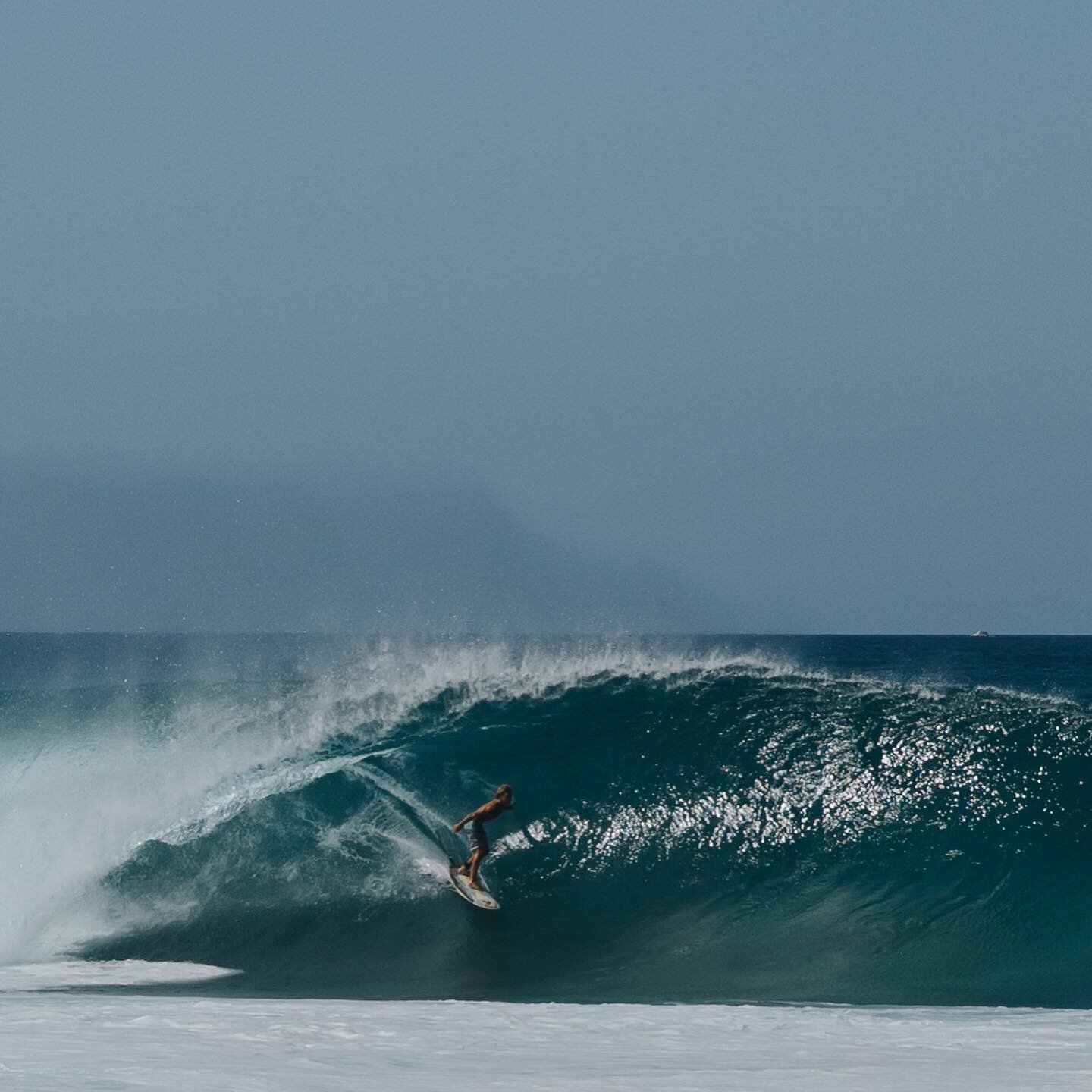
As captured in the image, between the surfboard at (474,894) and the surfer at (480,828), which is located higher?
the surfer at (480,828)

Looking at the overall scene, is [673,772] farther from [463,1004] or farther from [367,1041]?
[367,1041]

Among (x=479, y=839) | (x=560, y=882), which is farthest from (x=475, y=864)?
(x=560, y=882)

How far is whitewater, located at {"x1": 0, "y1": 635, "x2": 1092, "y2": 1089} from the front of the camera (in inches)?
316

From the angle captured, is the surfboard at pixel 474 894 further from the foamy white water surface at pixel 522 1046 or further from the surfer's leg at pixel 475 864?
the foamy white water surface at pixel 522 1046

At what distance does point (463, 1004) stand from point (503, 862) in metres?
4.16

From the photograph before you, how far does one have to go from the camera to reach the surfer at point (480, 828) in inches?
518

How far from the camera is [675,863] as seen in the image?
13.9 meters

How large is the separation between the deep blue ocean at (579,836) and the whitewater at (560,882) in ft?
0.14

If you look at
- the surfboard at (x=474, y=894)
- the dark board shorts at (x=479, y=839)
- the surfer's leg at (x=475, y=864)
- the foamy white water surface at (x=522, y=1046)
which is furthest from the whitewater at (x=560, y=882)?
the dark board shorts at (x=479, y=839)

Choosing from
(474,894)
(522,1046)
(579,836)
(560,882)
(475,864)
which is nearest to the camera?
(522,1046)

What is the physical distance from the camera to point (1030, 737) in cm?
1623

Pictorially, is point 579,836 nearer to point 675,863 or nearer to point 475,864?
point 675,863

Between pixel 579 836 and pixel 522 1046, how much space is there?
6.42 meters

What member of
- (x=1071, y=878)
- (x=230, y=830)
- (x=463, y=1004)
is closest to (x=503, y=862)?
(x=230, y=830)
